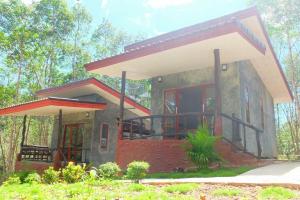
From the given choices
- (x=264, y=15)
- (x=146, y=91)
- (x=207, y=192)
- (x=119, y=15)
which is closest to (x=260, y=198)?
(x=207, y=192)

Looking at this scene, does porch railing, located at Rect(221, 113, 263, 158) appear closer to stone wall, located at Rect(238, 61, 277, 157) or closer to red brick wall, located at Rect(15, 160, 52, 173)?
stone wall, located at Rect(238, 61, 277, 157)

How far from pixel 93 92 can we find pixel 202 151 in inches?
404

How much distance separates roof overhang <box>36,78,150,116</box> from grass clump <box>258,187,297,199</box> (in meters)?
12.2

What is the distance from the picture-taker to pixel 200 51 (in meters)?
11.5

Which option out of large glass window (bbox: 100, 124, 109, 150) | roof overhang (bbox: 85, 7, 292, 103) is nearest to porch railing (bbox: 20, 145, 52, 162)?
large glass window (bbox: 100, 124, 109, 150)

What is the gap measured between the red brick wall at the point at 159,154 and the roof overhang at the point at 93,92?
578 centimetres

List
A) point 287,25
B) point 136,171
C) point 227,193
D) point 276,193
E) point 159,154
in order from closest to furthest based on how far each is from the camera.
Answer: point 276,193, point 227,193, point 136,171, point 159,154, point 287,25

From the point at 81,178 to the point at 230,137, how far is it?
6187mm

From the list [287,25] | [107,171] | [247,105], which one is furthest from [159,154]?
[287,25]

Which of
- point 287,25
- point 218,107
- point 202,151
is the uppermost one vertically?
point 287,25

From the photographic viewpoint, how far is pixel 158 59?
12.4m

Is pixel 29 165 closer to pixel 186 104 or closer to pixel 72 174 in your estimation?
pixel 186 104

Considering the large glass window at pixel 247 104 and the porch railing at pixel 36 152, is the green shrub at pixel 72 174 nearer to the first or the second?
the large glass window at pixel 247 104

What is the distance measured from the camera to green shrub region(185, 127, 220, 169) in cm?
954
